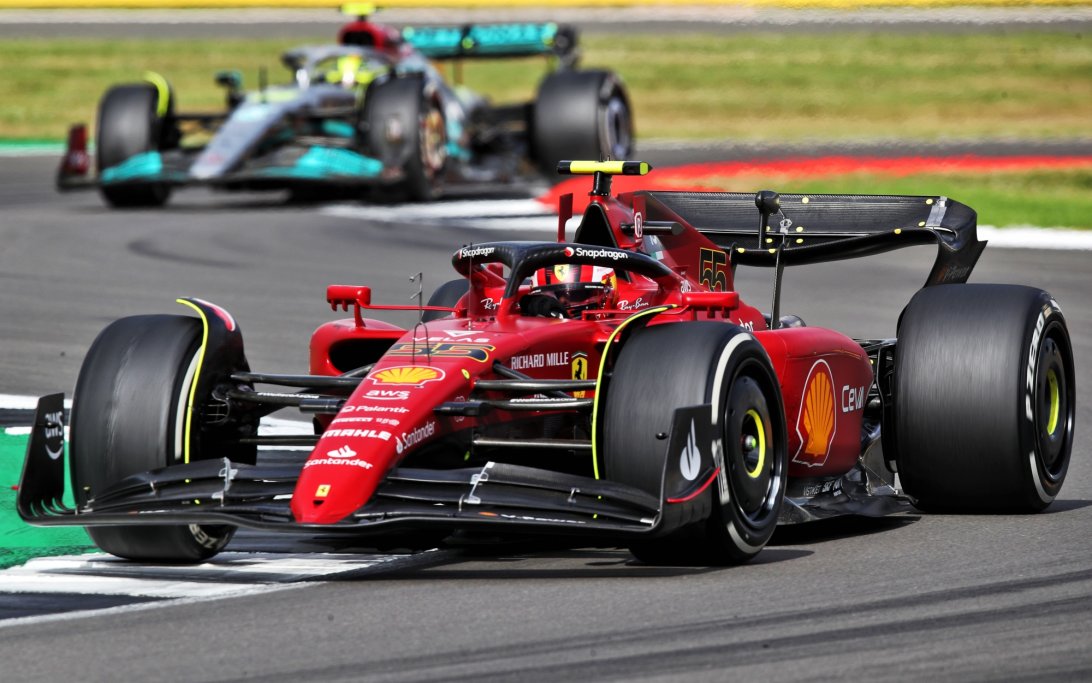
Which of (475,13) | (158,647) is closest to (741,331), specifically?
(158,647)

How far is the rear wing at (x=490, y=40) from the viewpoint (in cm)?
2573

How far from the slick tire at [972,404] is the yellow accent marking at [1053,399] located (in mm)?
309

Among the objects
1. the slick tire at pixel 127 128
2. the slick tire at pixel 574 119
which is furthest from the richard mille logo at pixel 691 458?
the slick tire at pixel 574 119

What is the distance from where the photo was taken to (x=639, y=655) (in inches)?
231

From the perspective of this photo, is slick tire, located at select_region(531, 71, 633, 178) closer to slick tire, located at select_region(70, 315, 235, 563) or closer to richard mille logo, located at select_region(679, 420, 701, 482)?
slick tire, located at select_region(70, 315, 235, 563)

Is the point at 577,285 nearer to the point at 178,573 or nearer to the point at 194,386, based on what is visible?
the point at 194,386

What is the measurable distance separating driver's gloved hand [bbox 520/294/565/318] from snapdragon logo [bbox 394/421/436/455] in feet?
3.88

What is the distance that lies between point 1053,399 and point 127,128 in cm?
1544

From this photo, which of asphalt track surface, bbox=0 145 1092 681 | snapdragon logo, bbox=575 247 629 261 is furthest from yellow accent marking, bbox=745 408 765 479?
snapdragon logo, bbox=575 247 629 261

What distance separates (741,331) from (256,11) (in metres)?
47.3

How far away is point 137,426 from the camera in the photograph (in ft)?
24.3

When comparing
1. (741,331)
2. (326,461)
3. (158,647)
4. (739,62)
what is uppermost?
(739,62)

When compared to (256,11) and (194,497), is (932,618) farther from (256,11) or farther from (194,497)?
(256,11)

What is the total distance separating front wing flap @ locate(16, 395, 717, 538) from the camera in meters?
6.72
